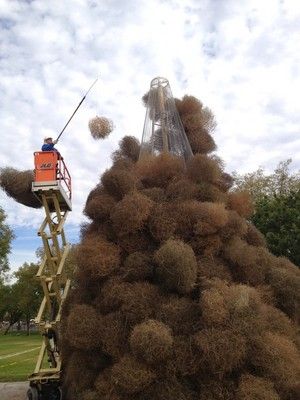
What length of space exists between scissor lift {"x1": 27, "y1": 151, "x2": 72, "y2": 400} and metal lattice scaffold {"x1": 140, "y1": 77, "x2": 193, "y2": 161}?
2.04 metres

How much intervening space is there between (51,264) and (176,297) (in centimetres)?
463

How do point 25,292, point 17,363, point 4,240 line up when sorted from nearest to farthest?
point 17,363, point 4,240, point 25,292

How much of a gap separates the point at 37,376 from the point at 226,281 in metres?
5.03

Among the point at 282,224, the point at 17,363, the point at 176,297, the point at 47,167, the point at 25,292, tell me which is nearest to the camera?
the point at 176,297

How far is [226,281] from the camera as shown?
7.50 m

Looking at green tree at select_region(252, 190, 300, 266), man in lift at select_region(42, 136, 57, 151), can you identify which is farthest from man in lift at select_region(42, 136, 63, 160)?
green tree at select_region(252, 190, 300, 266)

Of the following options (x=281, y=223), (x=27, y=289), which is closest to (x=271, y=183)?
(x=281, y=223)

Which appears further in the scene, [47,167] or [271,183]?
[271,183]

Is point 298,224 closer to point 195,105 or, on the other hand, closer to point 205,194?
point 195,105

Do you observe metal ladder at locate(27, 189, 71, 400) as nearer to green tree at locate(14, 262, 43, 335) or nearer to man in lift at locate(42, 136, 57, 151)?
man in lift at locate(42, 136, 57, 151)

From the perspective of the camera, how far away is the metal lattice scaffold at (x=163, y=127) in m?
10.6

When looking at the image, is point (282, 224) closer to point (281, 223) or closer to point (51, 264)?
point (281, 223)

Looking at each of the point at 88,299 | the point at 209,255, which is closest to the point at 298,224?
the point at 209,255

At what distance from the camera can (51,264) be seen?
36.1ft
